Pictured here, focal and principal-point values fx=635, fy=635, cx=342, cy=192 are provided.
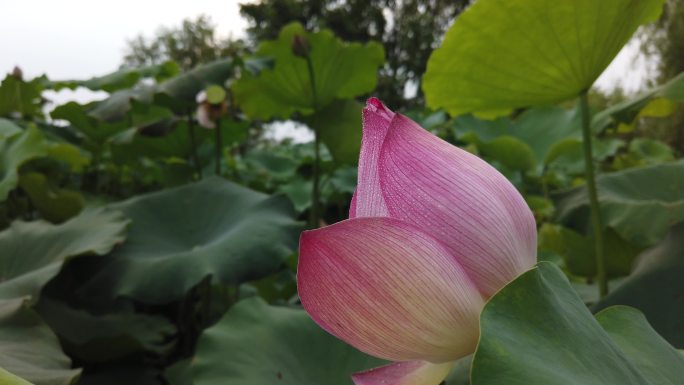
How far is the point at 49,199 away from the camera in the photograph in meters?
1.13

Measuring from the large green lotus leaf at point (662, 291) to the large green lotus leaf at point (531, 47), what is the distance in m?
0.18

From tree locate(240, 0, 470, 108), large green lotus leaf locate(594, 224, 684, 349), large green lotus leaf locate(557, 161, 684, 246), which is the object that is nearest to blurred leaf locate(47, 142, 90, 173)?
large green lotus leaf locate(557, 161, 684, 246)

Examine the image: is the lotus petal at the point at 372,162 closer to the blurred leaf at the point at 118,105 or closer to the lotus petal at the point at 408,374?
the lotus petal at the point at 408,374

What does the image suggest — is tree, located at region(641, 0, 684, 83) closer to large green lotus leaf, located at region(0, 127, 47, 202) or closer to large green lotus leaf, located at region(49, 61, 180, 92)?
large green lotus leaf, located at region(49, 61, 180, 92)

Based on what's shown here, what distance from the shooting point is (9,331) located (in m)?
0.56

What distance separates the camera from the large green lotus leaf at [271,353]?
2.00 feet

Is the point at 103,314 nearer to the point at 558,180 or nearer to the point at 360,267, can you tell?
the point at 360,267

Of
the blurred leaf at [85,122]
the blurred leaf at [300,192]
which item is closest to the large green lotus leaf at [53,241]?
the blurred leaf at [85,122]

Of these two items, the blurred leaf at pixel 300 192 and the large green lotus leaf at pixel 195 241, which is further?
the blurred leaf at pixel 300 192

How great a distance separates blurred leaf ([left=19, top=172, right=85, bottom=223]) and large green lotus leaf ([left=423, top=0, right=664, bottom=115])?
711 mm

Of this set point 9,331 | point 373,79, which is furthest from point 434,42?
point 9,331

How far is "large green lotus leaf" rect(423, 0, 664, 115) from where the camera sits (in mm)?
580

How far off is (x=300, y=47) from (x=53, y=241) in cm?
59

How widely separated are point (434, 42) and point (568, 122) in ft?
42.2
